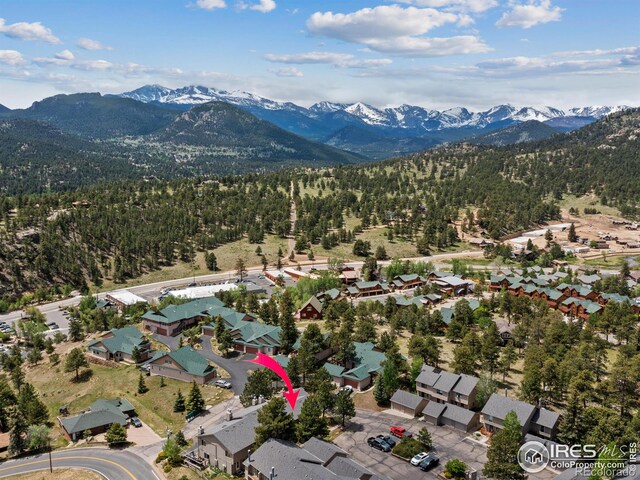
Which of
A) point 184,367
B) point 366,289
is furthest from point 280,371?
point 366,289

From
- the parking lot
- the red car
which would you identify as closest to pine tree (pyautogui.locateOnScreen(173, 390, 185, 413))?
the parking lot

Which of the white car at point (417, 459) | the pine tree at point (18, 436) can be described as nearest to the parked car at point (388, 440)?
the white car at point (417, 459)

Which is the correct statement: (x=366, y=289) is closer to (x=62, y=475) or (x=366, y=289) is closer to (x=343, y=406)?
(x=343, y=406)

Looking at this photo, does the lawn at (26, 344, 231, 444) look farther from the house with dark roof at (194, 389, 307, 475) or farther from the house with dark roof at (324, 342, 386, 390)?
the house with dark roof at (324, 342, 386, 390)

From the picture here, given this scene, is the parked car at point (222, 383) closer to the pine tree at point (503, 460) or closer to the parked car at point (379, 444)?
the parked car at point (379, 444)

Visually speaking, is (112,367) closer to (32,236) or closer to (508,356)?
(508,356)
